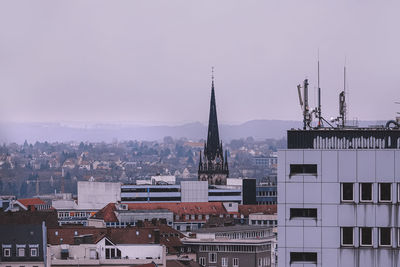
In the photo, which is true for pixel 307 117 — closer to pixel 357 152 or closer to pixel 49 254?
pixel 357 152

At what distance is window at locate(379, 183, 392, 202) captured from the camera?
4156cm

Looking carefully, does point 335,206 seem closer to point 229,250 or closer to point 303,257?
point 303,257

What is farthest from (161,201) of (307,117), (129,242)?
(307,117)

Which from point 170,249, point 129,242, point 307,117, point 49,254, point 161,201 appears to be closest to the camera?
point 307,117

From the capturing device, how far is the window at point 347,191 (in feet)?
137

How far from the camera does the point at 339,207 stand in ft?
137

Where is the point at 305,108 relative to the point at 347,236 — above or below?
above

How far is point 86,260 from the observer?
99.1 metres

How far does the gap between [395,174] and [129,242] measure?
65703 mm

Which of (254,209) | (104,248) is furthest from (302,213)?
(254,209)

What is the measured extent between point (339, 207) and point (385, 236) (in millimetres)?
1521

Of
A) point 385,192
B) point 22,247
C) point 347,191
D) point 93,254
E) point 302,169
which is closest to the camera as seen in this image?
point 385,192

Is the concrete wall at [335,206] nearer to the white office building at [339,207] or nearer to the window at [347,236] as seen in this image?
the white office building at [339,207]

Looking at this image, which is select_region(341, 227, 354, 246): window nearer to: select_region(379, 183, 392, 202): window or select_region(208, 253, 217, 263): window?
select_region(379, 183, 392, 202): window
